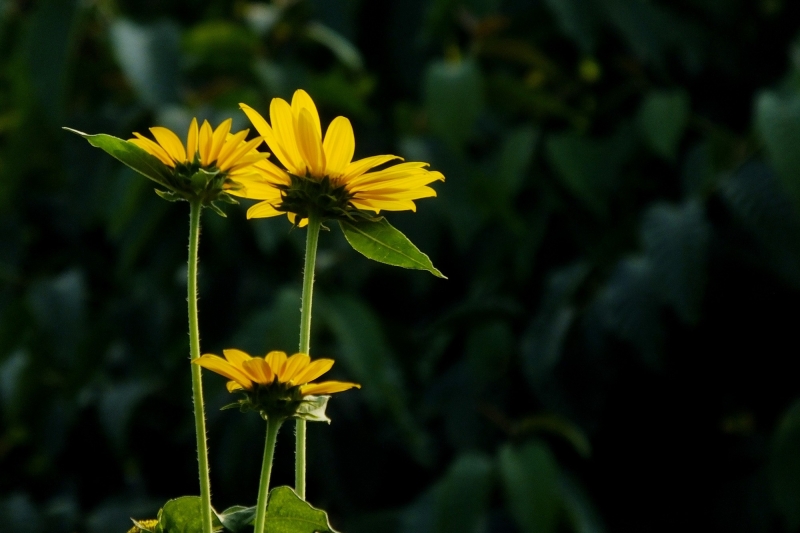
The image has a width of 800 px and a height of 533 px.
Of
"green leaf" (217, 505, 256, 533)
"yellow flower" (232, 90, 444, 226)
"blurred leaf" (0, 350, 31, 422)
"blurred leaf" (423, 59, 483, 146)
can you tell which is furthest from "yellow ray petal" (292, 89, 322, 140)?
"blurred leaf" (0, 350, 31, 422)

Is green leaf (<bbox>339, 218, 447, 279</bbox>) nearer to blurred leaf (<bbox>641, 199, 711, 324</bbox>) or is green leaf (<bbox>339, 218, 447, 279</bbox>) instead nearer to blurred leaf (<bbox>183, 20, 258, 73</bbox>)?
blurred leaf (<bbox>641, 199, 711, 324</bbox>)

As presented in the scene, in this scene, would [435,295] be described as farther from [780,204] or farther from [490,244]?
[780,204]

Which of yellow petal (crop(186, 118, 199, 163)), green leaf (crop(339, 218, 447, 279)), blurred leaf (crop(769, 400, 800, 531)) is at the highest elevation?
blurred leaf (crop(769, 400, 800, 531))

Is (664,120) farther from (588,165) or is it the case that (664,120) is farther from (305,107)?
(305,107)

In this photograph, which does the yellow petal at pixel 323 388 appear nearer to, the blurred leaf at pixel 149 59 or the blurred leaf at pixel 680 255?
the blurred leaf at pixel 680 255

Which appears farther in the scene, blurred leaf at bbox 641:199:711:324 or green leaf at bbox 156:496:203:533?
blurred leaf at bbox 641:199:711:324

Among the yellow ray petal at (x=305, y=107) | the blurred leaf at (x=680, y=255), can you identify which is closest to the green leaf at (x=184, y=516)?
the yellow ray petal at (x=305, y=107)

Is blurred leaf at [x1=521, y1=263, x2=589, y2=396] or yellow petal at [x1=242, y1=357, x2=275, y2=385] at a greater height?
blurred leaf at [x1=521, y1=263, x2=589, y2=396]
